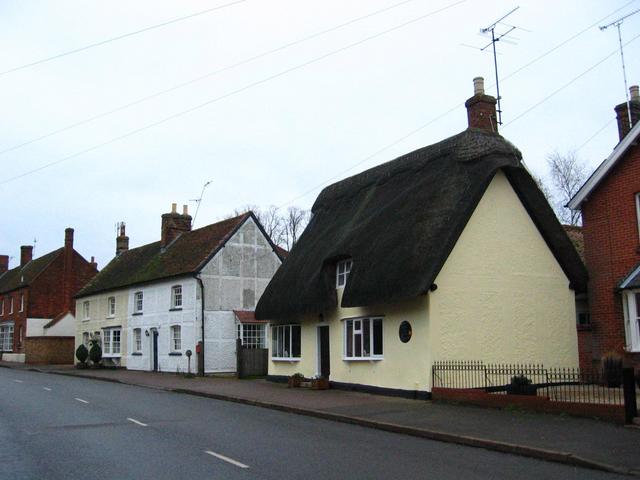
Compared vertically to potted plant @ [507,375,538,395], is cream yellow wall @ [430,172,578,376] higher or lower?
higher

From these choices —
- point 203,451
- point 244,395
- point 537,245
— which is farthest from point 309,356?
point 203,451

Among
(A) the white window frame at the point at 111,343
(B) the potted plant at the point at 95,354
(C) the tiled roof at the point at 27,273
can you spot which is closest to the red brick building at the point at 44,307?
(C) the tiled roof at the point at 27,273

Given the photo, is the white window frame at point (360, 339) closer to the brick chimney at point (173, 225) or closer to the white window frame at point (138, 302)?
the white window frame at point (138, 302)

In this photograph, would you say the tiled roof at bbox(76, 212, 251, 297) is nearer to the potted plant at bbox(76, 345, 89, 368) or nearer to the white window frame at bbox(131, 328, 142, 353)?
the white window frame at bbox(131, 328, 142, 353)

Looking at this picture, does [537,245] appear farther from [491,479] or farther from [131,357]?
[131,357]

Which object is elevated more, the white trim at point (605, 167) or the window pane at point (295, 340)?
the white trim at point (605, 167)

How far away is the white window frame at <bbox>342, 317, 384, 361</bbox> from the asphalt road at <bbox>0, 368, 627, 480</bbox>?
5060mm

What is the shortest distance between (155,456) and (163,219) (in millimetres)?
31495

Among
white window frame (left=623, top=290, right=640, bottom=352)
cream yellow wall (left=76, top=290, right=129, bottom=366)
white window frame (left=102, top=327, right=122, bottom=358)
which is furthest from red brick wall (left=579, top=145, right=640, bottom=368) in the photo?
white window frame (left=102, top=327, right=122, bottom=358)

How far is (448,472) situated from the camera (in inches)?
357

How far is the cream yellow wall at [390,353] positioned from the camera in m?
18.5

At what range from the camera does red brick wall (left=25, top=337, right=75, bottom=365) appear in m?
48.2

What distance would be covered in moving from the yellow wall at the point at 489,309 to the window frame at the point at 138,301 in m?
19.3

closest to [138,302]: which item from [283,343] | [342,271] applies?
[283,343]
